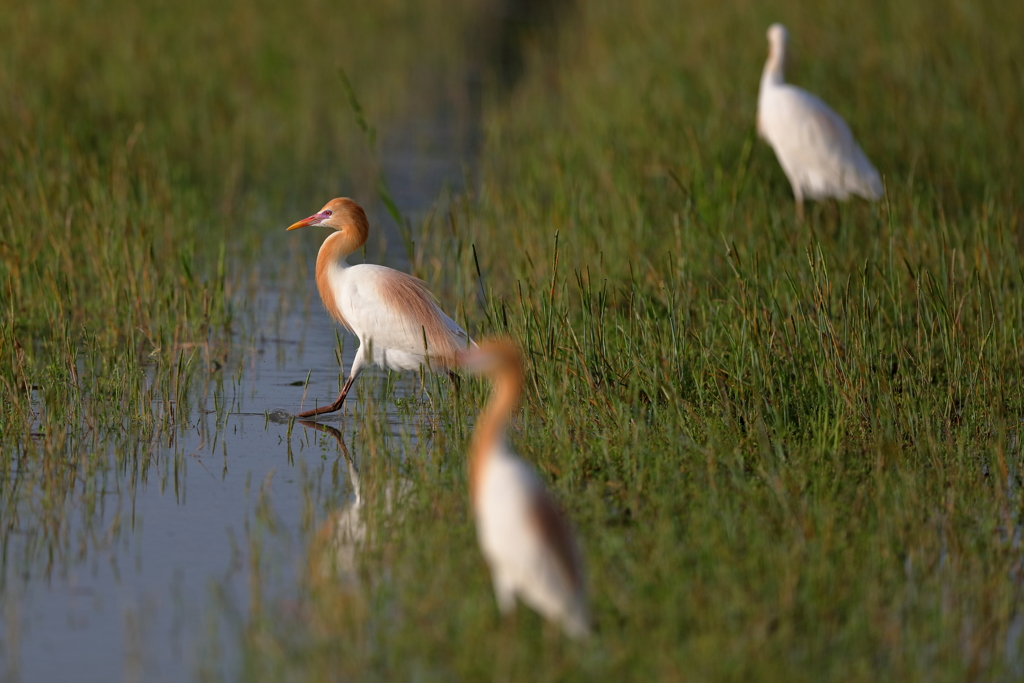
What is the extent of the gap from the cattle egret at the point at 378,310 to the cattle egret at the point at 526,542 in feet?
7.95

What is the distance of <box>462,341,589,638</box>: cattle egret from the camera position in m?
3.33

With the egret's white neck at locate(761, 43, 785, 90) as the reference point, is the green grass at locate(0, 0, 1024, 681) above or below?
below

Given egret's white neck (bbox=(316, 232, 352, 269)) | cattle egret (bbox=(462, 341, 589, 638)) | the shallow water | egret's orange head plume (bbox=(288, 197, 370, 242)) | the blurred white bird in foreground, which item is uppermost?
the blurred white bird in foreground

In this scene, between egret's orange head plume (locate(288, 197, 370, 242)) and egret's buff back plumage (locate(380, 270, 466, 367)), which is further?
egret's orange head plume (locate(288, 197, 370, 242))

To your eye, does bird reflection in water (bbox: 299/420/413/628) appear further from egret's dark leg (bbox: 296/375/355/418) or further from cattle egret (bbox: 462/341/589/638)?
egret's dark leg (bbox: 296/375/355/418)

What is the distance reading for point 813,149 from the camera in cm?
909

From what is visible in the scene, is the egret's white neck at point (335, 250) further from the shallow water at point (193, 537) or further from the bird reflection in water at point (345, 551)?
the bird reflection in water at point (345, 551)

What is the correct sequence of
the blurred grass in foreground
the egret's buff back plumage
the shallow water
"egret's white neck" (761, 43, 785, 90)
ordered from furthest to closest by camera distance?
"egret's white neck" (761, 43, 785, 90) → the egret's buff back plumage → the shallow water → the blurred grass in foreground

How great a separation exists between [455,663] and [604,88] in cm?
947

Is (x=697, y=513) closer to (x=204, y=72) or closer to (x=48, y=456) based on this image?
(x=48, y=456)

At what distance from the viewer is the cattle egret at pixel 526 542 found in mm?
3328

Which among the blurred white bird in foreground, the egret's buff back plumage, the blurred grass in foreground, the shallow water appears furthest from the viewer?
the blurred white bird in foreground

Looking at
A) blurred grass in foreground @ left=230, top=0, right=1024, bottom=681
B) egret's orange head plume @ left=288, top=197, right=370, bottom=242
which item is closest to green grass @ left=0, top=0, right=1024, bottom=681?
blurred grass in foreground @ left=230, top=0, right=1024, bottom=681

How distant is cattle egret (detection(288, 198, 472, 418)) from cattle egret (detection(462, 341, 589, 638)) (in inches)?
95.3
